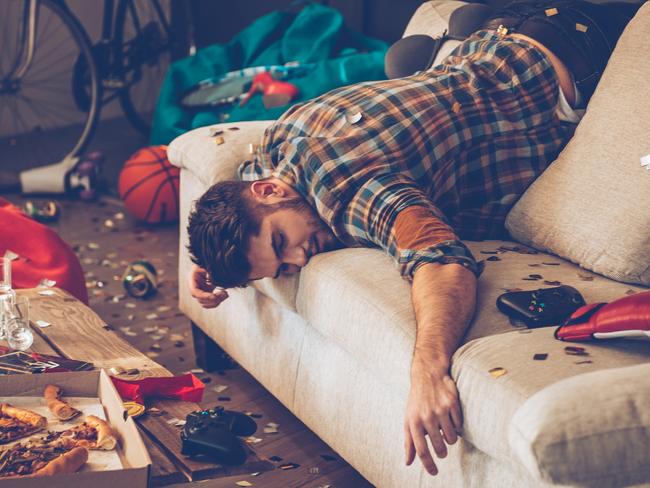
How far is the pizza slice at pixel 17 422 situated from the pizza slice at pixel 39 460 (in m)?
0.04

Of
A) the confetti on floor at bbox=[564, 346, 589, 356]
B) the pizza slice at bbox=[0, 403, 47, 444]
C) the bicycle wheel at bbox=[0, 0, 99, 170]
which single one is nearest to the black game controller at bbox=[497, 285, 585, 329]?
the confetti on floor at bbox=[564, 346, 589, 356]

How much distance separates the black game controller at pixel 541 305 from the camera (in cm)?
162

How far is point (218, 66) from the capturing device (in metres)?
4.31

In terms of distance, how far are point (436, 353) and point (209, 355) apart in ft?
3.84

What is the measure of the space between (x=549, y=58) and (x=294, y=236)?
76 cm

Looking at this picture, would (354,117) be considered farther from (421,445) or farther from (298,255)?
(421,445)

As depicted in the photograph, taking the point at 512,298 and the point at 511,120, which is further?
the point at 511,120

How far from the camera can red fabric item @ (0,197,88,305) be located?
94.1 inches

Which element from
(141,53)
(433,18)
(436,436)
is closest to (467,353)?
(436,436)

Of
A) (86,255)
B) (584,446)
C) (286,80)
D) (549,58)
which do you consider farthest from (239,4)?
(584,446)

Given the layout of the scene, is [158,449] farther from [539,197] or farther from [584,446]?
[539,197]

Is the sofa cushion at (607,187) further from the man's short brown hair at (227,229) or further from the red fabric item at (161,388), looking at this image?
the red fabric item at (161,388)

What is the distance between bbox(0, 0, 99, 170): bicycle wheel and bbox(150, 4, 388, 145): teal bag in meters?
0.52

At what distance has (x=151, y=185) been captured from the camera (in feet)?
11.6
